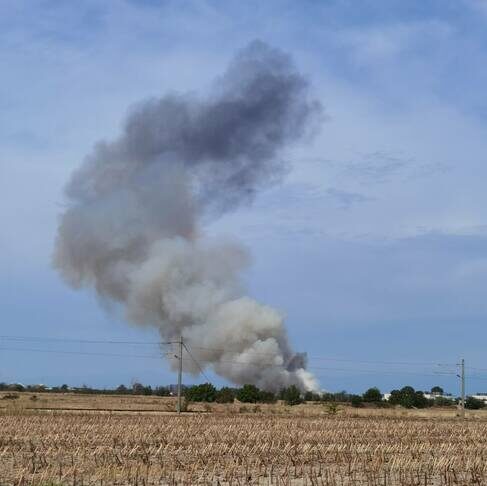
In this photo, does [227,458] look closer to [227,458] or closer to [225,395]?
[227,458]

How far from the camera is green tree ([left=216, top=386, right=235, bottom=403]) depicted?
11800 centimetres

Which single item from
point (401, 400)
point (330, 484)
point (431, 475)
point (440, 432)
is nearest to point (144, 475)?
point (330, 484)

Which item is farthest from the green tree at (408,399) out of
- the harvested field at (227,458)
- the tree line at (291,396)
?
the harvested field at (227,458)

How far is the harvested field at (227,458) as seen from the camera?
70.2 ft

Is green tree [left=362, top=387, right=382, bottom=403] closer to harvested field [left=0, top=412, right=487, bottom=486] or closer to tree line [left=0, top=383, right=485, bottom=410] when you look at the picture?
tree line [left=0, top=383, right=485, bottom=410]

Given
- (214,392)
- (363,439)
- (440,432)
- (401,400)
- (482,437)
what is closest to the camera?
(363,439)

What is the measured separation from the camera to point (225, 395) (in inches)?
4737

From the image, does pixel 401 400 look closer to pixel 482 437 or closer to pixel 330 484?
pixel 482 437

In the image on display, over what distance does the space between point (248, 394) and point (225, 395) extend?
3.15 m

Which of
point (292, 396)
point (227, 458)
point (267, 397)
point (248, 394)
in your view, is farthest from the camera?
point (267, 397)

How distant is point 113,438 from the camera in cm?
3331

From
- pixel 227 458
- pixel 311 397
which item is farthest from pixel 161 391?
pixel 227 458

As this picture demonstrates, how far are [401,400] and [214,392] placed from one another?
98.5 feet

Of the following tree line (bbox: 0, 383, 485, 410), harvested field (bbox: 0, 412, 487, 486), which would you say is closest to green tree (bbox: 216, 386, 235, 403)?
tree line (bbox: 0, 383, 485, 410)
